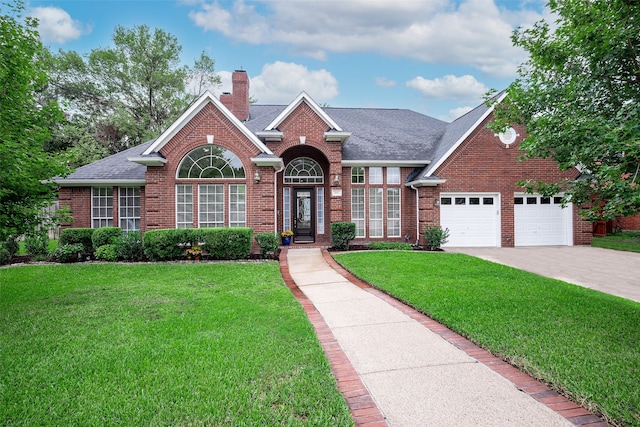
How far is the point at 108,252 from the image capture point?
10.6 metres

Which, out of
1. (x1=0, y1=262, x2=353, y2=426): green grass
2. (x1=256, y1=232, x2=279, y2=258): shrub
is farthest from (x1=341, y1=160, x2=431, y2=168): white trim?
(x1=0, y1=262, x2=353, y2=426): green grass

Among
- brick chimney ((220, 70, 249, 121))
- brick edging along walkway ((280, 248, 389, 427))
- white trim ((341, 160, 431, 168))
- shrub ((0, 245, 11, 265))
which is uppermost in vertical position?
brick chimney ((220, 70, 249, 121))

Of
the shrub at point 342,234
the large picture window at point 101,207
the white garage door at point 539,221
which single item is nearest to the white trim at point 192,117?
the large picture window at point 101,207

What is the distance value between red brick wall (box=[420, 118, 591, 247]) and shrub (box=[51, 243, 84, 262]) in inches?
489

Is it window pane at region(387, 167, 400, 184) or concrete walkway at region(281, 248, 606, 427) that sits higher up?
window pane at region(387, 167, 400, 184)

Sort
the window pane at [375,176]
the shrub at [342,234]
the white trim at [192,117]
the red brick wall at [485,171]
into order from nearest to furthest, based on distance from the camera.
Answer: the white trim at [192,117], the shrub at [342,234], the red brick wall at [485,171], the window pane at [375,176]

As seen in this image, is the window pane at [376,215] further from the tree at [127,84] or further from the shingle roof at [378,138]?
the tree at [127,84]

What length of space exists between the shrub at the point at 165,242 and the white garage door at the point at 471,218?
9.92 m

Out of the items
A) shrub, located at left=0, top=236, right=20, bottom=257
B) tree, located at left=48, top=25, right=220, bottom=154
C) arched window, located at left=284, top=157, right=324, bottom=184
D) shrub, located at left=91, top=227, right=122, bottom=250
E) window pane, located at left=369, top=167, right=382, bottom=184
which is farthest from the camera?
tree, located at left=48, top=25, right=220, bottom=154

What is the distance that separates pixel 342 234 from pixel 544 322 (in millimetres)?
8178

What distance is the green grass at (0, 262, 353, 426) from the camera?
2.70 meters

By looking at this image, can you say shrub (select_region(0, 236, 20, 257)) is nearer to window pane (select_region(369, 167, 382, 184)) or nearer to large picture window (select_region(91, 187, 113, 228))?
large picture window (select_region(91, 187, 113, 228))

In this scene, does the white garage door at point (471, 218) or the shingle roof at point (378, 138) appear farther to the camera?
the white garage door at point (471, 218)

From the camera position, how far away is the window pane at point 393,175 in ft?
48.1
